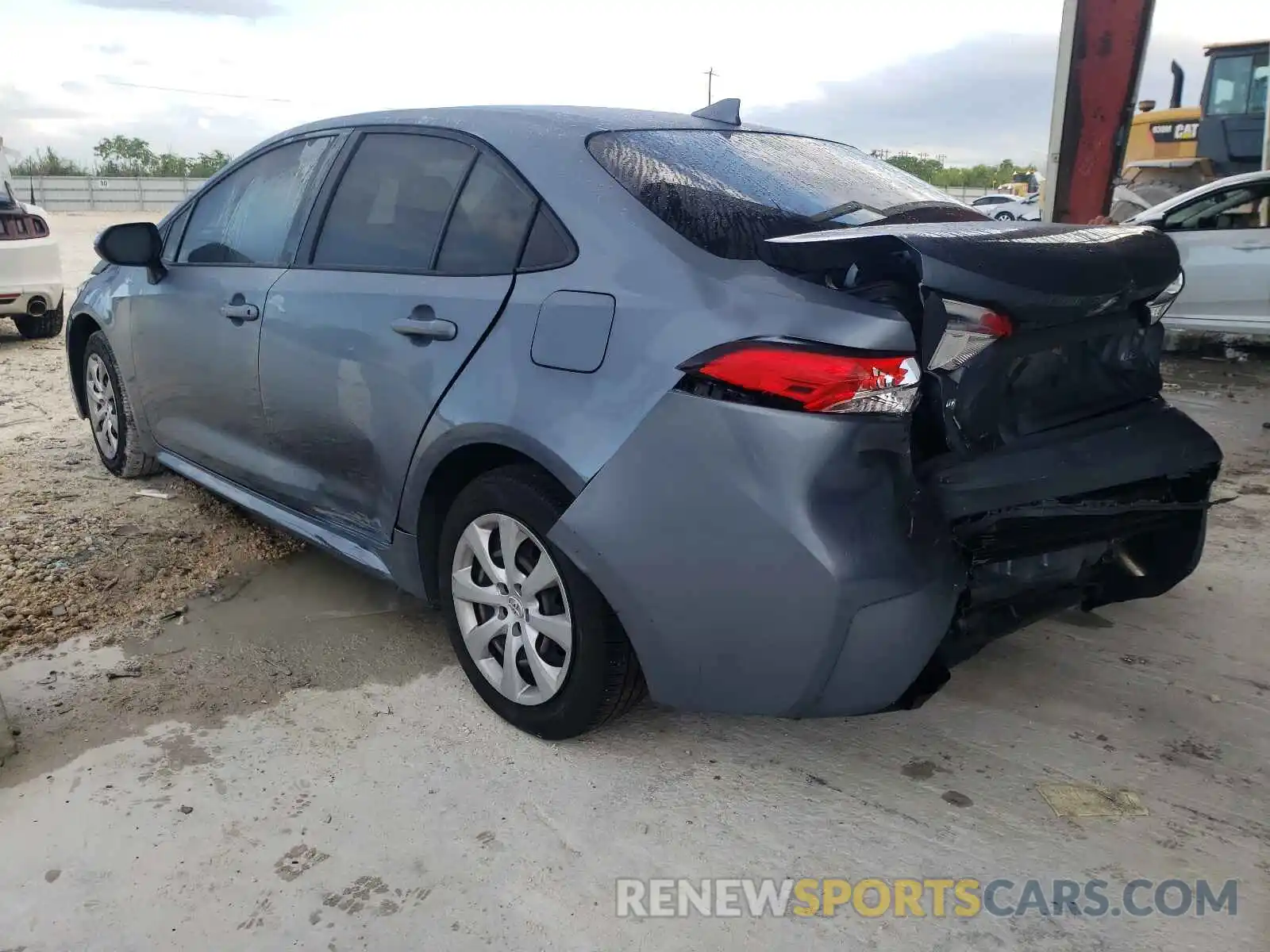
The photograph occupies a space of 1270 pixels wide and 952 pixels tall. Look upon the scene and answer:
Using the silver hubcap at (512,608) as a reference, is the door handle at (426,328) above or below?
above

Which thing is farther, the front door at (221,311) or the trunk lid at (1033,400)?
the front door at (221,311)

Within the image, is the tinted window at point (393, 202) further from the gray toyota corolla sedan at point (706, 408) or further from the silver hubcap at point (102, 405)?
the silver hubcap at point (102, 405)

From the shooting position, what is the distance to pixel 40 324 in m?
9.47

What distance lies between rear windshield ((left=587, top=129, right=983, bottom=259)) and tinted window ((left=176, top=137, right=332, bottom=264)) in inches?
50.5

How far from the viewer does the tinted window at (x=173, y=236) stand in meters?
4.10

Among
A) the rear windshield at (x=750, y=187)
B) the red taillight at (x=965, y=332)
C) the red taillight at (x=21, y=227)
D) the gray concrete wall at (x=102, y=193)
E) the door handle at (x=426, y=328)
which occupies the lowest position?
the gray concrete wall at (x=102, y=193)

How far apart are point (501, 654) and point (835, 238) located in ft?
4.64

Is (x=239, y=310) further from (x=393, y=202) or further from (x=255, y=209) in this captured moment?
(x=393, y=202)

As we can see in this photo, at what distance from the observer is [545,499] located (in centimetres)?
243

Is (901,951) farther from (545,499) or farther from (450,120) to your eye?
(450,120)

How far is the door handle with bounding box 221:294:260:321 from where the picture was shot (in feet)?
11.1

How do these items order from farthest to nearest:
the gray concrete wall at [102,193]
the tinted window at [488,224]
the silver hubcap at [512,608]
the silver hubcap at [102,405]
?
the gray concrete wall at [102,193]
the silver hubcap at [102,405]
the tinted window at [488,224]
the silver hubcap at [512,608]

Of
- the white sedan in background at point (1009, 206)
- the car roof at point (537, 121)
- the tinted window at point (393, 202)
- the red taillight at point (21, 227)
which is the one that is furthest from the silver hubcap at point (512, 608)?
the white sedan in background at point (1009, 206)

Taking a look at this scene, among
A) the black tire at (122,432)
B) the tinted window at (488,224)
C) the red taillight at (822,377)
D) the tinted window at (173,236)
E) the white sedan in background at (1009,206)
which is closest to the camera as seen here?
the red taillight at (822,377)
